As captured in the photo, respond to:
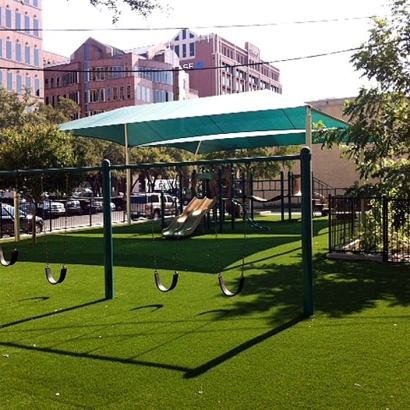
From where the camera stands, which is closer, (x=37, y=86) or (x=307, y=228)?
(x=307, y=228)

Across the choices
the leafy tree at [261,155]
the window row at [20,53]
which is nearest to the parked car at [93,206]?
the leafy tree at [261,155]

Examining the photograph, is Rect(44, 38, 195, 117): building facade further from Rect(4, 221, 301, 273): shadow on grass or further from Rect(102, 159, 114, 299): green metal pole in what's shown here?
Rect(102, 159, 114, 299): green metal pole

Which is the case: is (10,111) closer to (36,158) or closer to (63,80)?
(36,158)

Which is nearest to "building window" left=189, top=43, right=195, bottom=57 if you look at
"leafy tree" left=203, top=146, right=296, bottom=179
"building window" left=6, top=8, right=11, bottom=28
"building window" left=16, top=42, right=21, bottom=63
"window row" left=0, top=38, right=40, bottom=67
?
"window row" left=0, top=38, right=40, bottom=67

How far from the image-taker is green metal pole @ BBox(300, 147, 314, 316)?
705 centimetres

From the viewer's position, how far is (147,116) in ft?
72.3

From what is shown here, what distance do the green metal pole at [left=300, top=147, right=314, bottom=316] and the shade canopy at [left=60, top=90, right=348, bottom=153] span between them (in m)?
10.3

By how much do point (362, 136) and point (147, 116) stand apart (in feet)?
38.2

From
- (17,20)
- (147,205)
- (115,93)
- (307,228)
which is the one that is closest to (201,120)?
(147,205)

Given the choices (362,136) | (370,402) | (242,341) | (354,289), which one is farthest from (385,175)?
(370,402)

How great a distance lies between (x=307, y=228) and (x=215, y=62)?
10733cm

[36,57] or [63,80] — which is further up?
[63,80]

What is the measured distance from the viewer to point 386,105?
12336 mm

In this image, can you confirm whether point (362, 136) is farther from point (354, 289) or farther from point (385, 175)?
point (354, 289)
